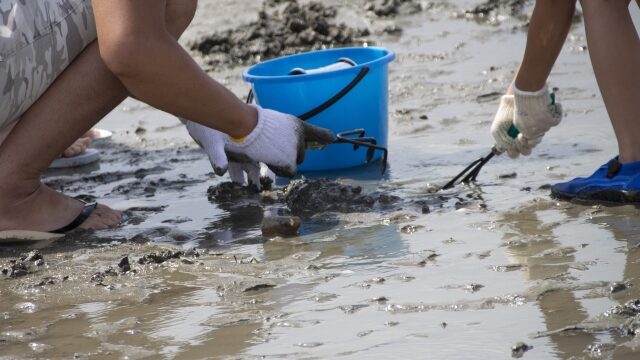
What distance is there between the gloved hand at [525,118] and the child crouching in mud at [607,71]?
14 millimetres

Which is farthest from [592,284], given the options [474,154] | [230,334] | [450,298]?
[474,154]

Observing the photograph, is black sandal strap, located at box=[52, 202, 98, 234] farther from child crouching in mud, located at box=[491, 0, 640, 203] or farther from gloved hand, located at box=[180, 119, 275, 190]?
child crouching in mud, located at box=[491, 0, 640, 203]

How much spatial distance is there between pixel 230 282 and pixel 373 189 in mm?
979

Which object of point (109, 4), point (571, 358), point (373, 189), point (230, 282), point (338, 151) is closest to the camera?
point (571, 358)

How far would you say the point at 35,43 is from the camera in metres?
3.27

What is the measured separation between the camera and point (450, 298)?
2590 mm

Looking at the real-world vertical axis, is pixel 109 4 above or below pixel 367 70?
above

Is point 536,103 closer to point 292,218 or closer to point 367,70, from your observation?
point 367,70

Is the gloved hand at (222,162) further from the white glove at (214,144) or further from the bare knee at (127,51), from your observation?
the bare knee at (127,51)

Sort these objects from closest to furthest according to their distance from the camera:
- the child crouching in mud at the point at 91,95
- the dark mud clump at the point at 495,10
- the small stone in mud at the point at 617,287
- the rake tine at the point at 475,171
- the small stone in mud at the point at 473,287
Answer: the small stone in mud at the point at 617,287 → the small stone in mud at the point at 473,287 → the child crouching in mud at the point at 91,95 → the rake tine at the point at 475,171 → the dark mud clump at the point at 495,10

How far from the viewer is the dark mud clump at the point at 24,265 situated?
10.1ft

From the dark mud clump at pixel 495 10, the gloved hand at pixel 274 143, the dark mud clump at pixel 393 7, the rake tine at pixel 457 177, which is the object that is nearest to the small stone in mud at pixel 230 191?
the gloved hand at pixel 274 143

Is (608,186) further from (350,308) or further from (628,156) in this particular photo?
(350,308)

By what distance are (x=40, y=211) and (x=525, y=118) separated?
1.52m
